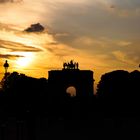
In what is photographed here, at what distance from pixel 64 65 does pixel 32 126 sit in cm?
5761

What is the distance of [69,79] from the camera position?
80812 millimetres

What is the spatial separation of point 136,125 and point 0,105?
17.9m

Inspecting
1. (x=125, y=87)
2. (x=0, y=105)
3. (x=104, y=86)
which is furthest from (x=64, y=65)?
(x=0, y=105)

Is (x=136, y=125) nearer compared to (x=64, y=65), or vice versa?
(x=136, y=125)

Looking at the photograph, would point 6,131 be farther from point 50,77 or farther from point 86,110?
point 50,77

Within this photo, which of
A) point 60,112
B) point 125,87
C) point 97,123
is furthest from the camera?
point 125,87

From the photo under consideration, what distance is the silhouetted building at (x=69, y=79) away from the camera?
79994 mm

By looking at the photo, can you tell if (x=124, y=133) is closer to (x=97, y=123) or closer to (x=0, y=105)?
(x=97, y=123)

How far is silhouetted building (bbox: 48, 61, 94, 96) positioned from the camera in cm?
7999

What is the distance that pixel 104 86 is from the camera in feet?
239

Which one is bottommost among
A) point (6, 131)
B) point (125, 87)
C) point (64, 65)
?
point (6, 131)

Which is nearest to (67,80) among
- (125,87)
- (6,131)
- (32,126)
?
(125,87)

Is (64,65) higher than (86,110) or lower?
higher

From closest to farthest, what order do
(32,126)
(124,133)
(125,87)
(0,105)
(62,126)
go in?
1. (32,126)
2. (124,133)
3. (62,126)
4. (0,105)
5. (125,87)
